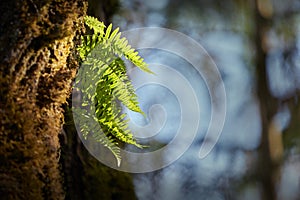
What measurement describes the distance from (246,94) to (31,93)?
395 centimetres

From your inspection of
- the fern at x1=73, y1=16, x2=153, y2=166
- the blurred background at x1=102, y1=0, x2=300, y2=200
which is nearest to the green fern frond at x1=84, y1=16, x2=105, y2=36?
the fern at x1=73, y1=16, x2=153, y2=166

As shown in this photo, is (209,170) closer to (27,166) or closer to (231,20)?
(231,20)

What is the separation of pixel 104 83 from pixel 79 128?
0.12m

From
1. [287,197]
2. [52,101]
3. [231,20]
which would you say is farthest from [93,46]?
[231,20]

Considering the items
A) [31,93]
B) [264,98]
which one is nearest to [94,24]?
[31,93]

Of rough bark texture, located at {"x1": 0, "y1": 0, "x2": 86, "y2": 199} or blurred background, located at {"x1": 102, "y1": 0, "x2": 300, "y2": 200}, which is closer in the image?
rough bark texture, located at {"x1": 0, "y1": 0, "x2": 86, "y2": 199}

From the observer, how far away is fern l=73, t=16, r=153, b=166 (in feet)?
3.68

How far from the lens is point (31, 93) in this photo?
0.79m

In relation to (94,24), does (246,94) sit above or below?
above

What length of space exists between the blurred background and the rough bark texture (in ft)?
9.96

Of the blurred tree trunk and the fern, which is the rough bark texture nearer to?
the fern

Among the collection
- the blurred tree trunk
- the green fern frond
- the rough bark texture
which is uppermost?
the blurred tree trunk

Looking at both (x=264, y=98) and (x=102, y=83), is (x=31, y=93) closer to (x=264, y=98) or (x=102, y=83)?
(x=102, y=83)

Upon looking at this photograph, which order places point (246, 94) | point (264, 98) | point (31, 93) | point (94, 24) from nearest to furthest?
point (31, 93), point (94, 24), point (264, 98), point (246, 94)
